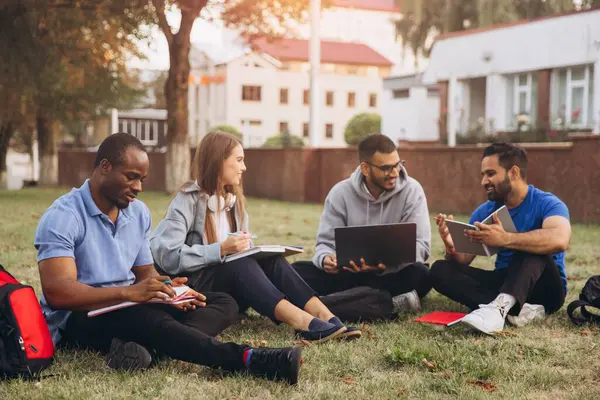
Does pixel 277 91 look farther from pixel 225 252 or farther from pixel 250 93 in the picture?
pixel 225 252

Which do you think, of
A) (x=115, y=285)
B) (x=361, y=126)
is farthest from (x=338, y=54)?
(x=115, y=285)

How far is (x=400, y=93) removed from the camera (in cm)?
4328

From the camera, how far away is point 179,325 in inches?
183

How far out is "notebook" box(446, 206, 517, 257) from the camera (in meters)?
5.99

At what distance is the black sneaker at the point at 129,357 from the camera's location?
15.2 ft

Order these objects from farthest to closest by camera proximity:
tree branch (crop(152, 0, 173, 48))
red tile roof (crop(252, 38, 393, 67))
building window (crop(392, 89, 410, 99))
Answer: red tile roof (crop(252, 38, 393, 67)) → building window (crop(392, 89, 410, 99)) → tree branch (crop(152, 0, 173, 48))

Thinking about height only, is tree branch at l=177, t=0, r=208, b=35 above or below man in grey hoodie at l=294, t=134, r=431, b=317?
above

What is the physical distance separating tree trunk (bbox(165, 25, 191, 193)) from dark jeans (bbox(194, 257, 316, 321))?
1681 cm

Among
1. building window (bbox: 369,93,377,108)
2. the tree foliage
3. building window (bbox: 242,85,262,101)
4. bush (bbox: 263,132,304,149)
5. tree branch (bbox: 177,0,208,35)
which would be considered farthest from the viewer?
building window (bbox: 369,93,377,108)

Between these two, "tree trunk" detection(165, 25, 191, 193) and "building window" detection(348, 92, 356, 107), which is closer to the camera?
"tree trunk" detection(165, 25, 191, 193)

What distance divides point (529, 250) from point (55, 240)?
3.06 m

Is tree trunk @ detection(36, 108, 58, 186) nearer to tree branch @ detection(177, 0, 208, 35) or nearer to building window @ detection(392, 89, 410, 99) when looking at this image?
tree branch @ detection(177, 0, 208, 35)

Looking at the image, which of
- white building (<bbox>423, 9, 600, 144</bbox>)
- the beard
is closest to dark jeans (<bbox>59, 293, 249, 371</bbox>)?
the beard

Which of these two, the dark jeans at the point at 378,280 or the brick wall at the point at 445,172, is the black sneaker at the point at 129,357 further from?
the brick wall at the point at 445,172
